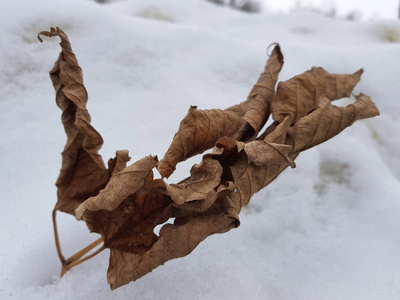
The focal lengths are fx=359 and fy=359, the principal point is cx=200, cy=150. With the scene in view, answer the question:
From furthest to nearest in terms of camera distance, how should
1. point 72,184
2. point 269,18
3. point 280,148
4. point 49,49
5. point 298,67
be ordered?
point 269,18 → point 298,67 → point 49,49 → point 72,184 → point 280,148

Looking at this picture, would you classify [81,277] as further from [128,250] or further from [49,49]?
[49,49]

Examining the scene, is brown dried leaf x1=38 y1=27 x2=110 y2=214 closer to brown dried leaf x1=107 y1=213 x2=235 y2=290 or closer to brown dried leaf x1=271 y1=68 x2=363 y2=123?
brown dried leaf x1=107 y1=213 x2=235 y2=290

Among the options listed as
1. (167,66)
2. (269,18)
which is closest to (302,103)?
(167,66)

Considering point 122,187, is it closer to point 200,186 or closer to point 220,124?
point 200,186

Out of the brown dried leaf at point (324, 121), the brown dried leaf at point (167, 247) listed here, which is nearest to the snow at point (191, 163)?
the brown dried leaf at point (167, 247)

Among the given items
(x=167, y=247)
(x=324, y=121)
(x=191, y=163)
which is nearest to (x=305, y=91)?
(x=324, y=121)

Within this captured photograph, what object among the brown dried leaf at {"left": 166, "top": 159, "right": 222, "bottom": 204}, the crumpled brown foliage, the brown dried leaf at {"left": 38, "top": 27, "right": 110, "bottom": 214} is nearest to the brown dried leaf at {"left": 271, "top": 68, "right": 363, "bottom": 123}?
the crumpled brown foliage

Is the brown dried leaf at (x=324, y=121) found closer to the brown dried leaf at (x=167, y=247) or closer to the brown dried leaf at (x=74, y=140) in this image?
the brown dried leaf at (x=167, y=247)
